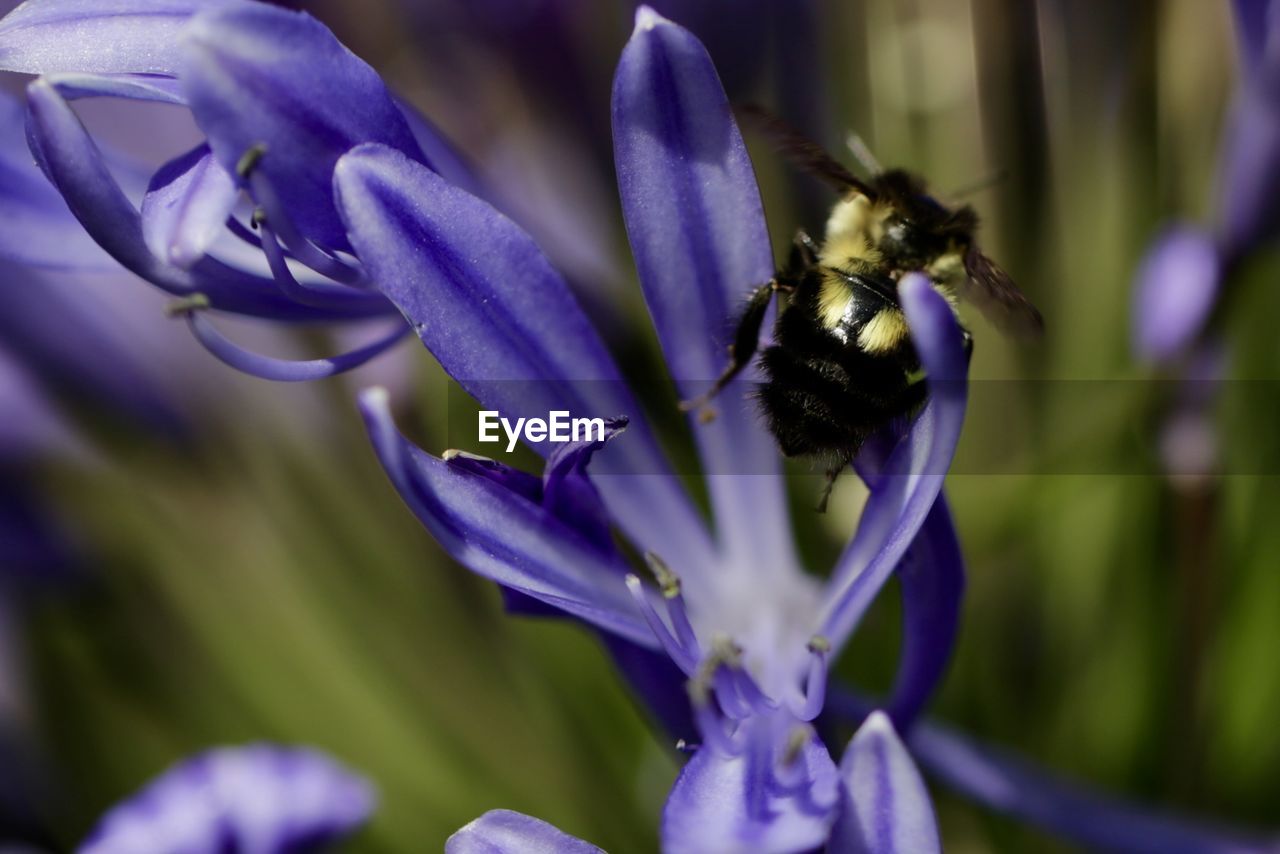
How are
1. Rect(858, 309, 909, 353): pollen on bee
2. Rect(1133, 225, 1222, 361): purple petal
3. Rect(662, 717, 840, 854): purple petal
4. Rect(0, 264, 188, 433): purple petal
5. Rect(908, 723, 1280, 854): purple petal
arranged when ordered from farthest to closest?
Rect(0, 264, 188, 433): purple petal < Rect(1133, 225, 1222, 361): purple petal < Rect(908, 723, 1280, 854): purple petal < Rect(858, 309, 909, 353): pollen on bee < Rect(662, 717, 840, 854): purple petal

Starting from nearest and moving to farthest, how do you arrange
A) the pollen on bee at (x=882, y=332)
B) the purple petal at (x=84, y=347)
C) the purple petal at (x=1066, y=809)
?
the pollen on bee at (x=882, y=332)
the purple petal at (x=1066, y=809)
the purple petal at (x=84, y=347)

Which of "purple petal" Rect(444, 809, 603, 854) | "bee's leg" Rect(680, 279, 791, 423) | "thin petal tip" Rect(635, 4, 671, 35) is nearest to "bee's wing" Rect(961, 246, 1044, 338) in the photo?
"bee's leg" Rect(680, 279, 791, 423)

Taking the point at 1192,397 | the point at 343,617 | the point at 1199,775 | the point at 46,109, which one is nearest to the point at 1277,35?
the point at 1192,397

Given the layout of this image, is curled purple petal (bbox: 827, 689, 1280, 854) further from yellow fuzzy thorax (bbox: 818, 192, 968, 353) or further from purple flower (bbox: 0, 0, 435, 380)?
purple flower (bbox: 0, 0, 435, 380)

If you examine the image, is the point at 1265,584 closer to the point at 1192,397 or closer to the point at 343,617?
the point at 1192,397

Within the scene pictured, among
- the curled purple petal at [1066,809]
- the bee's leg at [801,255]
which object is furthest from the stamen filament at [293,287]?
the curled purple petal at [1066,809]

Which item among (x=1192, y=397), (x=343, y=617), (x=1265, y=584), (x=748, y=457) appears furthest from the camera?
(x=343, y=617)

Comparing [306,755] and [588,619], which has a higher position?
[588,619]

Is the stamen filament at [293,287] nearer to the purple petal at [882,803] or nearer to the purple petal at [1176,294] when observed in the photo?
the purple petal at [882,803]
